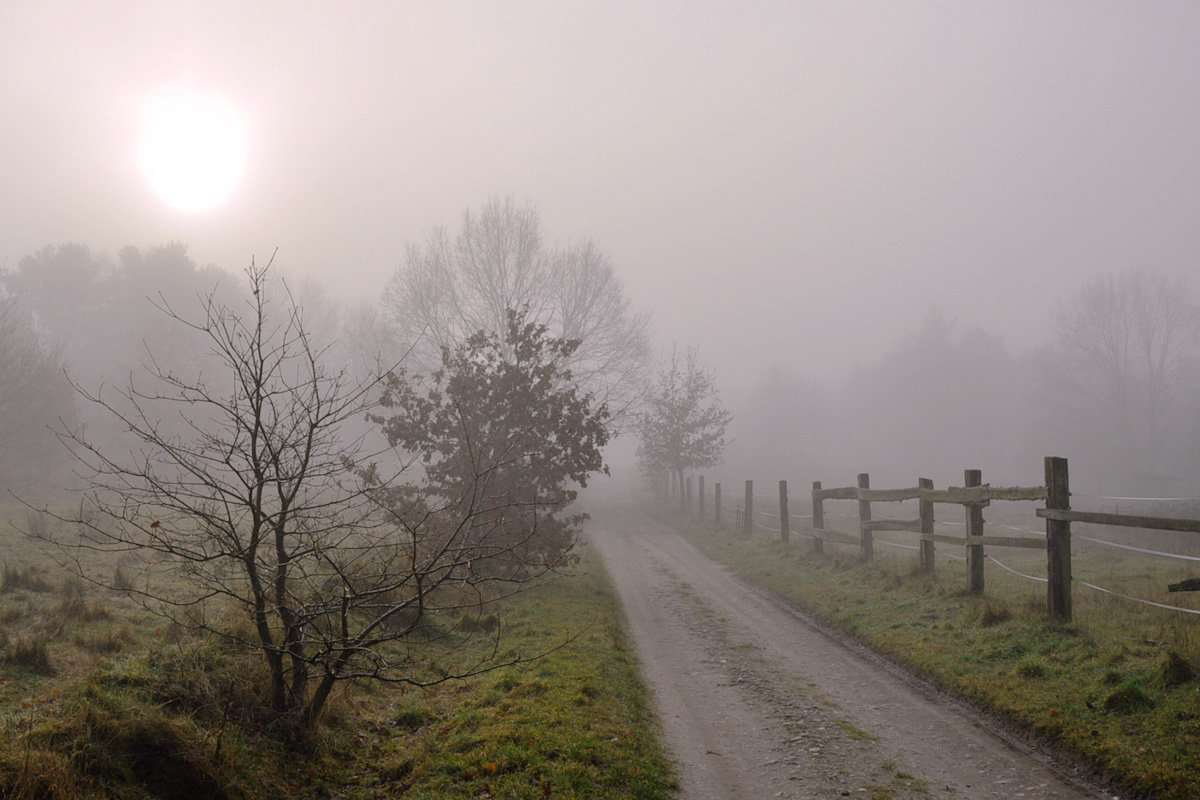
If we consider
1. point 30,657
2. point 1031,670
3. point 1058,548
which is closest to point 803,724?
point 1031,670

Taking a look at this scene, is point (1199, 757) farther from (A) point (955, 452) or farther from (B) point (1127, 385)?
(A) point (955, 452)

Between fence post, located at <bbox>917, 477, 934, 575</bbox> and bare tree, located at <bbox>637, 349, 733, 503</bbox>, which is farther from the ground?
bare tree, located at <bbox>637, 349, 733, 503</bbox>

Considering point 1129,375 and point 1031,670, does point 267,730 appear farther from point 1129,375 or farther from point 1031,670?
point 1129,375

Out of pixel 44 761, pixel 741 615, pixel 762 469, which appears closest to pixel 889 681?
pixel 741 615

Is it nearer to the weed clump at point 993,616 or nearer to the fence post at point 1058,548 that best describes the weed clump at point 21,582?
the weed clump at point 993,616

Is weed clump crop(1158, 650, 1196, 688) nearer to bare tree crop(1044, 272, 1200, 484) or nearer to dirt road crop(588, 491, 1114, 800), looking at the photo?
dirt road crop(588, 491, 1114, 800)

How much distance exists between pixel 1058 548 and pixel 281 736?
938 cm

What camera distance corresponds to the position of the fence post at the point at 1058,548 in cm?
889

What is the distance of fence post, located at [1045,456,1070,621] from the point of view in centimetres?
889

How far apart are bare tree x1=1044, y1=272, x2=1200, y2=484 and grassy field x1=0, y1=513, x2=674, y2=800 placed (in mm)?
53218

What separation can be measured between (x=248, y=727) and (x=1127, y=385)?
59.5 metres

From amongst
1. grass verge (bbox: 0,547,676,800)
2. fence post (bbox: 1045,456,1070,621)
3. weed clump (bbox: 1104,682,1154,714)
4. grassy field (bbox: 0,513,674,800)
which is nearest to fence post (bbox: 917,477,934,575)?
fence post (bbox: 1045,456,1070,621)

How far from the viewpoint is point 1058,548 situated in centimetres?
898

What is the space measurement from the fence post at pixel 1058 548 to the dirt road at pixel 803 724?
7.98 feet
